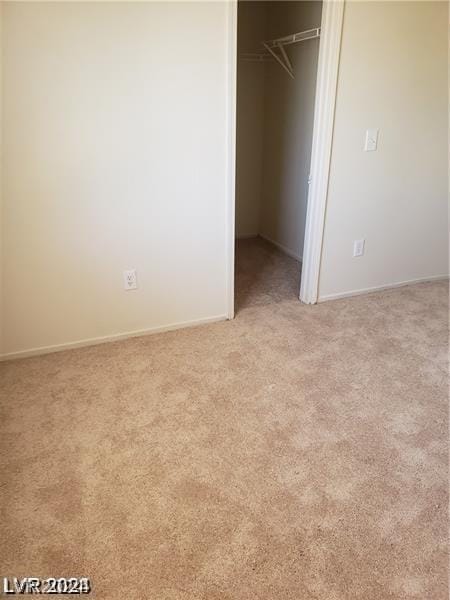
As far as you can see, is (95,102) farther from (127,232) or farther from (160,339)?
(160,339)

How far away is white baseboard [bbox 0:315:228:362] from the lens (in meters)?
2.45

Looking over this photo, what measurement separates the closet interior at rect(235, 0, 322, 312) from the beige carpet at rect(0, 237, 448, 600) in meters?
0.84

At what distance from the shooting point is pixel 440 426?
1.92 meters

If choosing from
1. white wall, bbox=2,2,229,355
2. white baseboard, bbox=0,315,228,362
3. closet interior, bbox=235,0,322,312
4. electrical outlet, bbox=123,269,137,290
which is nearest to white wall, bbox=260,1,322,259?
closet interior, bbox=235,0,322,312

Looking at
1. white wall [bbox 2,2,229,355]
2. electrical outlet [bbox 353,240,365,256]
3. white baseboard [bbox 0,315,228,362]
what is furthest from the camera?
electrical outlet [bbox 353,240,365,256]

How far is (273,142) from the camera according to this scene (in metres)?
3.92

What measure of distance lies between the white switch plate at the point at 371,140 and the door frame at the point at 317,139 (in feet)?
0.93

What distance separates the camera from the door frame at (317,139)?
7.58 ft

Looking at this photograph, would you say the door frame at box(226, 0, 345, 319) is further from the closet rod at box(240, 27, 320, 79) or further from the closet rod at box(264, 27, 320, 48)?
the closet rod at box(240, 27, 320, 79)

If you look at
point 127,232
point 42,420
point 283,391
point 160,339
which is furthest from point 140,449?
point 127,232

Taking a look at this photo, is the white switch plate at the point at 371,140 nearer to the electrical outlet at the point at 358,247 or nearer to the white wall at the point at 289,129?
the electrical outlet at the point at 358,247

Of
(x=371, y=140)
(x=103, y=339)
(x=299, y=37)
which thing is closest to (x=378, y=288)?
(x=371, y=140)

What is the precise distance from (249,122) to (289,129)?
0.50 metres

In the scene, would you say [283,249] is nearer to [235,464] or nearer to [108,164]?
[108,164]
